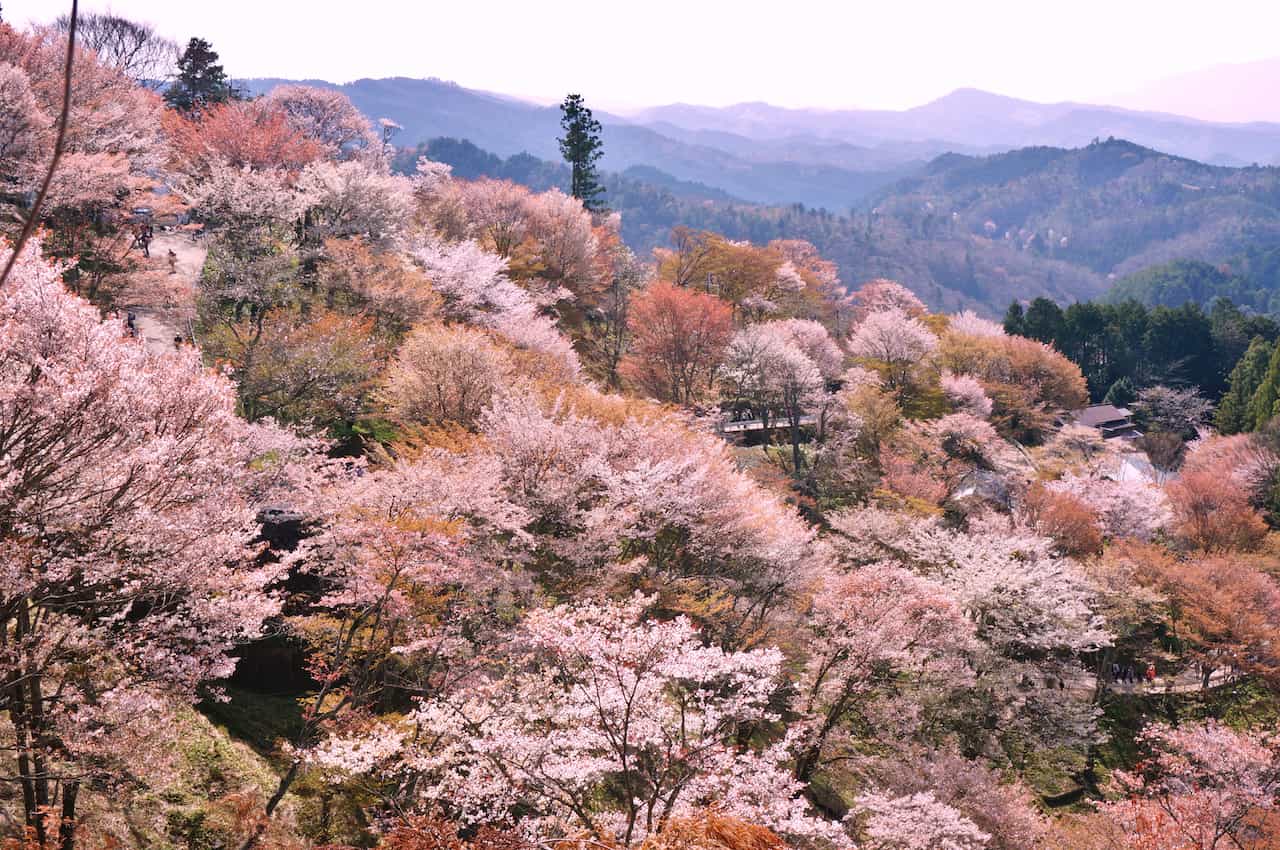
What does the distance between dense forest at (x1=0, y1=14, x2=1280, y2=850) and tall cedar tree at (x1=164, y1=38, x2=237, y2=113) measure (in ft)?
32.3

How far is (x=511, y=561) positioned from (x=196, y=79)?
52696 mm

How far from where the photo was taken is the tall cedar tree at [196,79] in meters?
50.4

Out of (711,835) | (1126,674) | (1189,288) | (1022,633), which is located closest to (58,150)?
(711,835)

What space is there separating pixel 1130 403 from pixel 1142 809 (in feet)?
231

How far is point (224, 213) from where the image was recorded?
86.9 feet

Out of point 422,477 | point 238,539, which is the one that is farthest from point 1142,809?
point 238,539

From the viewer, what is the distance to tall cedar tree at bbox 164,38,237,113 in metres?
50.4

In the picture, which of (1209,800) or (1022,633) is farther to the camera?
(1022,633)

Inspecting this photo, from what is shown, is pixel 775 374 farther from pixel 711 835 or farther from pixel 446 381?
pixel 711 835

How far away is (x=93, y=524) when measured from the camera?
9.32 metres

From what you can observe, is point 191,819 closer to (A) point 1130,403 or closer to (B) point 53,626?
(B) point 53,626

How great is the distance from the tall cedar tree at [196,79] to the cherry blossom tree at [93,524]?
1989 inches

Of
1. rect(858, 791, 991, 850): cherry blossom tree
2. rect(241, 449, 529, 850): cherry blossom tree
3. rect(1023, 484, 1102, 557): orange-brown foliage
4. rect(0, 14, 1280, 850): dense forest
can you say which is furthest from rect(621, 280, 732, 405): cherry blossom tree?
rect(858, 791, 991, 850): cherry blossom tree

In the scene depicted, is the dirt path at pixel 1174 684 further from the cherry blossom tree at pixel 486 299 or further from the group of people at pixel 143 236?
the group of people at pixel 143 236
